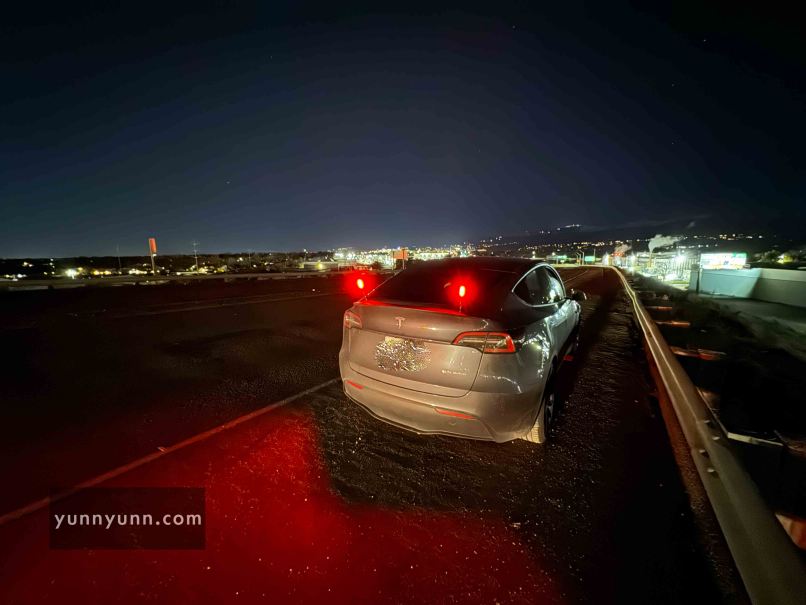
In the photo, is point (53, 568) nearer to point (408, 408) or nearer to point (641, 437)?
point (408, 408)

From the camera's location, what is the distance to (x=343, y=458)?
10.0 ft

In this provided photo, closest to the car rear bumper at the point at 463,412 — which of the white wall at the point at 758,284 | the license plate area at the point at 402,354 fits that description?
the license plate area at the point at 402,354

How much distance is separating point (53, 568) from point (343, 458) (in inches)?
71.2

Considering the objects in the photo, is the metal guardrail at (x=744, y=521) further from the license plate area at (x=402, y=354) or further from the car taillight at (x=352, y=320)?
the car taillight at (x=352, y=320)

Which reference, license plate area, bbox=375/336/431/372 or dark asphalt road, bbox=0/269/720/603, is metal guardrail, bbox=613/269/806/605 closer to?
dark asphalt road, bbox=0/269/720/603

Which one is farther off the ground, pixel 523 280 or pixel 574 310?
pixel 523 280

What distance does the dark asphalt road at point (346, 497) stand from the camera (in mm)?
1931

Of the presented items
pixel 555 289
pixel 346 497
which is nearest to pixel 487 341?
pixel 346 497

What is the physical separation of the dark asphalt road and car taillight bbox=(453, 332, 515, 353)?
104 centimetres

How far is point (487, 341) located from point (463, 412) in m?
0.57

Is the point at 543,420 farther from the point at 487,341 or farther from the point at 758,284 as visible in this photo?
the point at 758,284

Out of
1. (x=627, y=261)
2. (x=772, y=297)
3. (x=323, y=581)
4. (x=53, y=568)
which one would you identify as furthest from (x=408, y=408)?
(x=627, y=261)

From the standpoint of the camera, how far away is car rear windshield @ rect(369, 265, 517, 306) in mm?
3156

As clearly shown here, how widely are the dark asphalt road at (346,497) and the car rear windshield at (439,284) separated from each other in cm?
133
